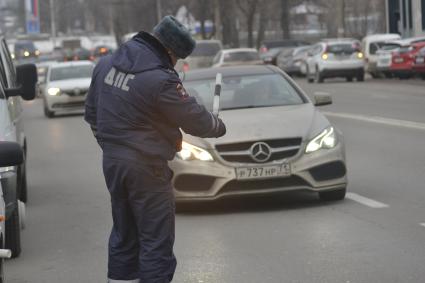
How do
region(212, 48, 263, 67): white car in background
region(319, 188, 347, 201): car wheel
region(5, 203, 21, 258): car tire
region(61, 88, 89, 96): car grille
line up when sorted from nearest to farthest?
region(5, 203, 21, 258): car tire, region(319, 188, 347, 201): car wheel, region(61, 88, 89, 96): car grille, region(212, 48, 263, 67): white car in background

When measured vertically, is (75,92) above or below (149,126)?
below

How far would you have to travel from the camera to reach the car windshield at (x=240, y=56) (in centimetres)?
4111

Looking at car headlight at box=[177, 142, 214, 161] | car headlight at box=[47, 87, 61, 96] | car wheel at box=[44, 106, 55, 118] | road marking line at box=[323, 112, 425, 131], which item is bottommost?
car wheel at box=[44, 106, 55, 118]

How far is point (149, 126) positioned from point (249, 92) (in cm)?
621

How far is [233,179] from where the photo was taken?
10250 millimetres

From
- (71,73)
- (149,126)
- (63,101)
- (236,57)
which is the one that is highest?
(149,126)

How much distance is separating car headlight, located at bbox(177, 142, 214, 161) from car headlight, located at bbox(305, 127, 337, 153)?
0.94 meters

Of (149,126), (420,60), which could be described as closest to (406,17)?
(420,60)

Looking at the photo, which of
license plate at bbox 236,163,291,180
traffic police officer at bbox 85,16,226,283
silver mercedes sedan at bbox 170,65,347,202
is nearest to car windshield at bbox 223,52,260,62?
silver mercedes sedan at bbox 170,65,347,202

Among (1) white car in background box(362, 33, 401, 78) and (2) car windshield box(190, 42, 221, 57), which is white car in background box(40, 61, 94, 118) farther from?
(1) white car in background box(362, 33, 401, 78)

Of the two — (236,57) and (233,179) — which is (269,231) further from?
(236,57)

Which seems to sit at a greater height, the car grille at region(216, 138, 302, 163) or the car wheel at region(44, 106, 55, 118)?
the car grille at region(216, 138, 302, 163)

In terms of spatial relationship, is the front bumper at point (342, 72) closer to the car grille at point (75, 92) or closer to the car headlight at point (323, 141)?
the car grille at point (75, 92)

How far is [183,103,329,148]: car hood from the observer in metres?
10.4
